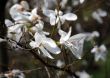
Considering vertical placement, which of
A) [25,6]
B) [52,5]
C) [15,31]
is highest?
[52,5]

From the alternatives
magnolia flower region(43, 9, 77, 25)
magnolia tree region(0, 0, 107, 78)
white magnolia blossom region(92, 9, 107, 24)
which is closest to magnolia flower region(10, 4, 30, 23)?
magnolia tree region(0, 0, 107, 78)

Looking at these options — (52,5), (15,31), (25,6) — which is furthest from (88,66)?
(15,31)

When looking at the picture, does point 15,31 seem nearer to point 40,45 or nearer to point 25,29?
point 25,29

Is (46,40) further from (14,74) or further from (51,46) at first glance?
(14,74)

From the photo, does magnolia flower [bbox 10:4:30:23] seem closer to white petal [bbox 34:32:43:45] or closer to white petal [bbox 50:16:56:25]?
white petal [bbox 50:16:56:25]

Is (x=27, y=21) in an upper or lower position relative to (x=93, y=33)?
lower

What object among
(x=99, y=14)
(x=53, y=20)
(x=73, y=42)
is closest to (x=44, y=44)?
(x=73, y=42)

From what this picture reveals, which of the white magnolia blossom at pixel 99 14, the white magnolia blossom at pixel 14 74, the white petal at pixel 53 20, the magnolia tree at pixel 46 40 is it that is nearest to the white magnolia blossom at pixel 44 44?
the magnolia tree at pixel 46 40

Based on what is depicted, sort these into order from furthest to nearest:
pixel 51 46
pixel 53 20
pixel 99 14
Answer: pixel 99 14
pixel 53 20
pixel 51 46

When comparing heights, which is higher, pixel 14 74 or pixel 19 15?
pixel 19 15
